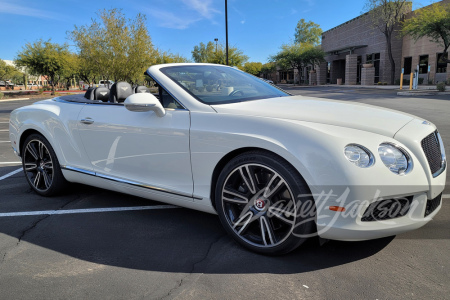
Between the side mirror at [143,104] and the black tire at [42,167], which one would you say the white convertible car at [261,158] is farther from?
the black tire at [42,167]

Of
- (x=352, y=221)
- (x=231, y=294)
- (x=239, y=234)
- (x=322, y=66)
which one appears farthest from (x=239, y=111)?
(x=322, y=66)

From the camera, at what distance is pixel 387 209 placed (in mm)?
2453

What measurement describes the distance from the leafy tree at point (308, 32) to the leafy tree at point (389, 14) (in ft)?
129

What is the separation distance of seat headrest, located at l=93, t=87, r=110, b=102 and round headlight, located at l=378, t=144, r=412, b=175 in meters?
3.34

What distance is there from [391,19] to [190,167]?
44807 mm

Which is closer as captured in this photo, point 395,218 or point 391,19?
point 395,218

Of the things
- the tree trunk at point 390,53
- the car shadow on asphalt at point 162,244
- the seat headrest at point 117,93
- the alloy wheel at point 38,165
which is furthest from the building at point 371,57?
the alloy wheel at point 38,165

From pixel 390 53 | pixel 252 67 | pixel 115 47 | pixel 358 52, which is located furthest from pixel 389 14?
pixel 252 67

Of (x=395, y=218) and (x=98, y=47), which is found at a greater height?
(x=98, y=47)

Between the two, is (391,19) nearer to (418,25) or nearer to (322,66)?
(418,25)

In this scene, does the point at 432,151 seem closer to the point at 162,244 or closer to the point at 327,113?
the point at 327,113

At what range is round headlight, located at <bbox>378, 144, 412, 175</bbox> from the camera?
2396mm

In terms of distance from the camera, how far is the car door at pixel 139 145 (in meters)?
3.06

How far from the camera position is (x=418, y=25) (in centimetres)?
2866
